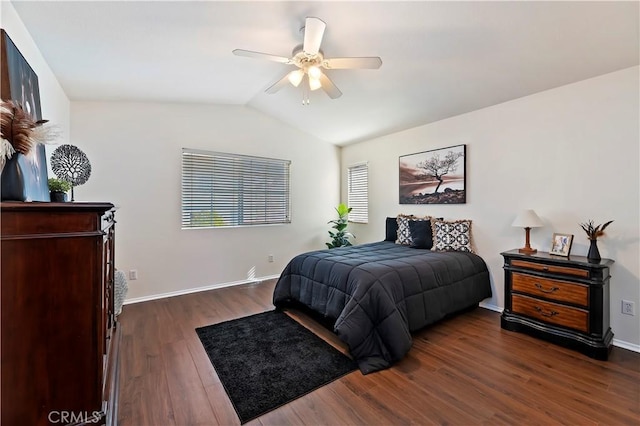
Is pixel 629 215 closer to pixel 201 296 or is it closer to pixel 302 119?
pixel 302 119

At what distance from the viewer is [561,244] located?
271 centimetres

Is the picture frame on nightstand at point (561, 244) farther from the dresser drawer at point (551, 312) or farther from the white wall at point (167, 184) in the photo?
the white wall at point (167, 184)

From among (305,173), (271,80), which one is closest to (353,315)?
(271,80)

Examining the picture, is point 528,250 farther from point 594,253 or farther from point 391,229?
point 391,229

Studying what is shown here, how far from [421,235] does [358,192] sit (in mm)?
1824

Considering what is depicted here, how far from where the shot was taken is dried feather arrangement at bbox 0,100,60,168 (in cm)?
123

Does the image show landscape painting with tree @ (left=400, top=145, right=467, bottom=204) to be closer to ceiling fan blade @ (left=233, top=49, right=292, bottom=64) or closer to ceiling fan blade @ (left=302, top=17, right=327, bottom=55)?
ceiling fan blade @ (left=302, top=17, right=327, bottom=55)

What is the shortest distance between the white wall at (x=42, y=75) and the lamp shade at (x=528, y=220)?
3859 mm

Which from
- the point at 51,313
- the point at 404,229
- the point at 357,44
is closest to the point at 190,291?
the point at 51,313

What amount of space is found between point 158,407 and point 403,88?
355 cm

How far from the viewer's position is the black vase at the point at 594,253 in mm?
2379

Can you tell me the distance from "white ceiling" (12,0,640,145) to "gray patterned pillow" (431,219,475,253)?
1.44 m

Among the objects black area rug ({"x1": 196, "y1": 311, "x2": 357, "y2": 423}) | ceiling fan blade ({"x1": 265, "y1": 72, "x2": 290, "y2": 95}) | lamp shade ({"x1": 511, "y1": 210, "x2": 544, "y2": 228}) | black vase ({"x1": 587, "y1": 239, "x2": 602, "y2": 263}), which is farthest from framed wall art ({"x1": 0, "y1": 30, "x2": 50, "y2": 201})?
black vase ({"x1": 587, "y1": 239, "x2": 602, "y2": 263})

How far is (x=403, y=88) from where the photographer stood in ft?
10.5
